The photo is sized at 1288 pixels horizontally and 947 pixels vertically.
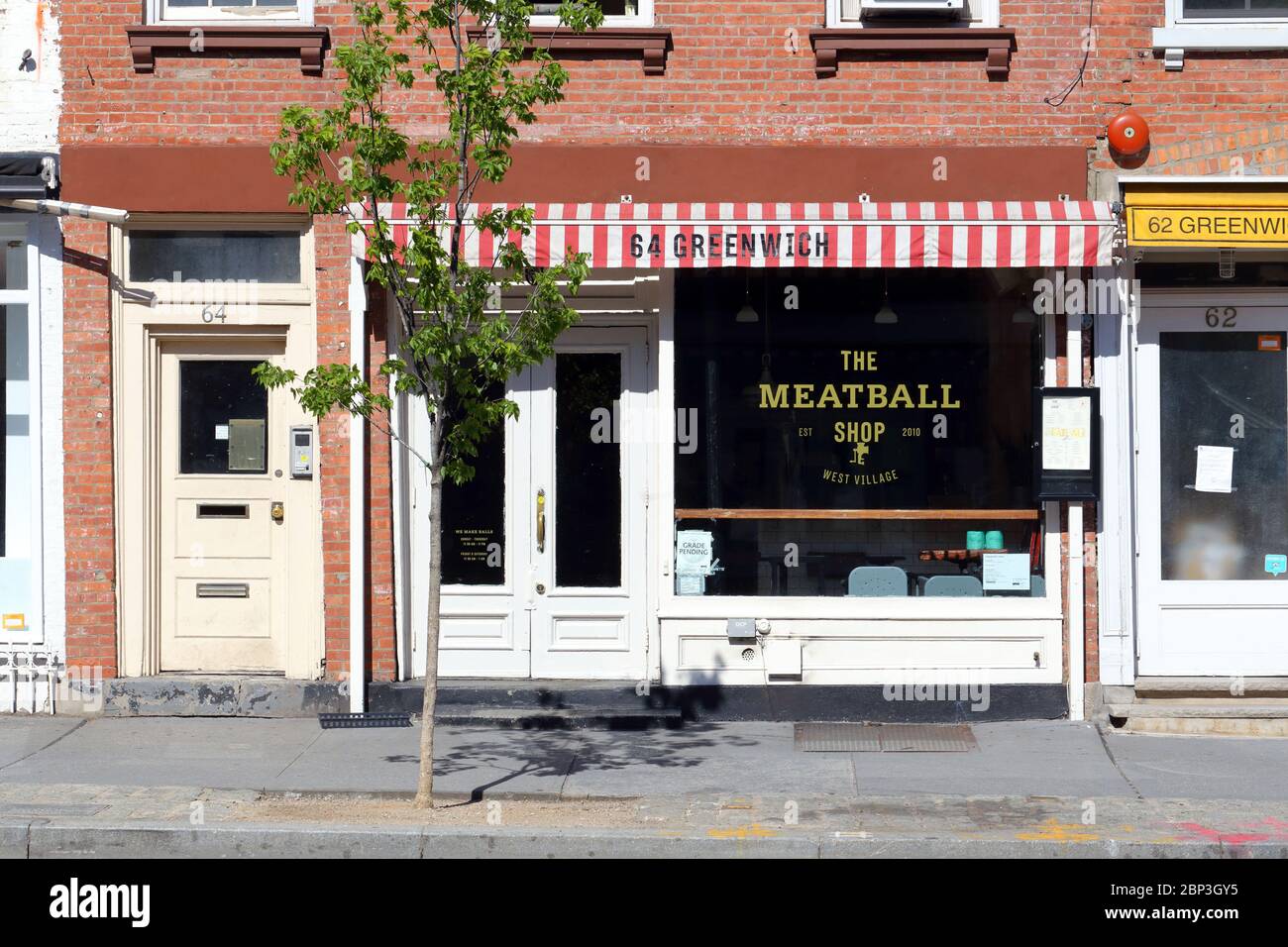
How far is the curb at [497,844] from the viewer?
729 centimetres

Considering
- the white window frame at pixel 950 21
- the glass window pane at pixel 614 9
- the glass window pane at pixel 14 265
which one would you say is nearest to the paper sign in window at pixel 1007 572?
the white window frame at pixel 950 21

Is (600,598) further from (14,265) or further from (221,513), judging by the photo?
(14,265)

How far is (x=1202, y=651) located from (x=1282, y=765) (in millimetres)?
1241

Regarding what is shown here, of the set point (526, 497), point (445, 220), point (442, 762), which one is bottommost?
point (442, 762)

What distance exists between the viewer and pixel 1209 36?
998 cm

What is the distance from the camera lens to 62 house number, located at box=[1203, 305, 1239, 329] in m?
10.1

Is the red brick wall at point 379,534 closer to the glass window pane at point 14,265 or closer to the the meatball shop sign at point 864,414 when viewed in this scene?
the glass window pane at point 14,265

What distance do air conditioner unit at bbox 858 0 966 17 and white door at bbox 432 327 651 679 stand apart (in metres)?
2.68

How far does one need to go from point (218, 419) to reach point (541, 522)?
2.40 meters

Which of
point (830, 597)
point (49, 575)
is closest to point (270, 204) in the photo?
point (49, 575)

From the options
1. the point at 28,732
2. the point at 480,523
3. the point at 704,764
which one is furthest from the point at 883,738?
the point at 28,732

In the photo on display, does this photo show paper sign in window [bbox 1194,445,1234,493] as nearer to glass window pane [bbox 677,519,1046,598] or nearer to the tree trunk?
glass window pane [bbox 677,519,1046,598]

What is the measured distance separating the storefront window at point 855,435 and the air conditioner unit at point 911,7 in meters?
1.75

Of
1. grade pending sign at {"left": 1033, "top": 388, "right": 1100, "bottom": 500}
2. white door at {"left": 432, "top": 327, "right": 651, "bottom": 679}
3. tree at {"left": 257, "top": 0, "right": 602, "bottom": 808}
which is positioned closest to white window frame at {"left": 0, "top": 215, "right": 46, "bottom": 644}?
white door at {"left": 432, "top": 327, "right": 651, "bottom": 679}
